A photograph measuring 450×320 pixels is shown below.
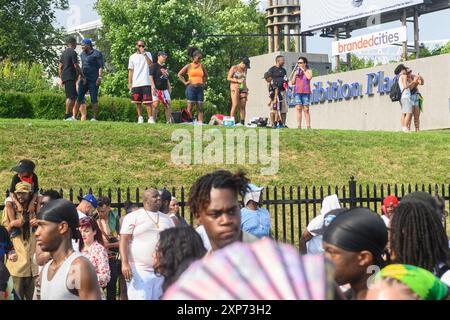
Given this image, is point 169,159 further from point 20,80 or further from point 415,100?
point 20,80

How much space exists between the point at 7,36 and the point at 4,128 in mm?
28207

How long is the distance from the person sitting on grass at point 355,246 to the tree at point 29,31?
40.1 meters

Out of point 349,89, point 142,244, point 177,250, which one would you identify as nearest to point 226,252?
point 177,250

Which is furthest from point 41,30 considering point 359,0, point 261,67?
point 359,0

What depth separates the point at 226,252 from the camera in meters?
1.63

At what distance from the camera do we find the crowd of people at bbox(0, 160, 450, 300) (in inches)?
62.9

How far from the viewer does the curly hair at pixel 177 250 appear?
407 centimetres

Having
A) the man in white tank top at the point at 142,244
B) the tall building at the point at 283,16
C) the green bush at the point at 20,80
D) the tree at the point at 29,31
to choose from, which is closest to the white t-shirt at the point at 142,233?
the man in white tank top at the point at 142,244

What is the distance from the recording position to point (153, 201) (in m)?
8.01

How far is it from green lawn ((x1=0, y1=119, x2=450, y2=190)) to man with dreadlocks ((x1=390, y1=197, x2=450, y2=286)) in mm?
9719

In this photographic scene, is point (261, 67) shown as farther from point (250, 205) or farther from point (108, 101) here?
point (250, 205)

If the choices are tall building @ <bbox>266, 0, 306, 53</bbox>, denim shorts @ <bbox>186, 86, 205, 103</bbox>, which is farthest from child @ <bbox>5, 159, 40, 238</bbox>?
tall building @ <bbox>266, 0, 306, 53</bbox>
